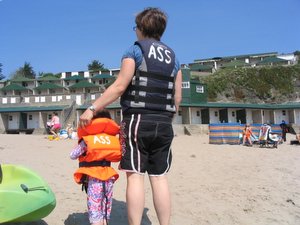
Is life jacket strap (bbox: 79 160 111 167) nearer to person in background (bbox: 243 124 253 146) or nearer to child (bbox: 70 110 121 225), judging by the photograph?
child (bbox: 70 110 121 225)

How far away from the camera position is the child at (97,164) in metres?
3.23

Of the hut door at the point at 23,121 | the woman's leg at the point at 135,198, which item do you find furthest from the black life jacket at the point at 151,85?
the hut door at the point at 23,121

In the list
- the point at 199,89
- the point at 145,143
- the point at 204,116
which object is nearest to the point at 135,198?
the point at 145,143

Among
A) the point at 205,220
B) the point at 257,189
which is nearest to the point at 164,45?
the point at 205,220

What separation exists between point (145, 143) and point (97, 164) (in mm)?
638

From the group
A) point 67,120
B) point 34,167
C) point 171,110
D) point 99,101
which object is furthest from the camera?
point 67,120

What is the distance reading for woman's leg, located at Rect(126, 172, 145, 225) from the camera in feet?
9.49

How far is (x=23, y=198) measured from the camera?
3.11 meters

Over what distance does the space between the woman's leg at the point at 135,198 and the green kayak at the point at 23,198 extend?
3.05 feet

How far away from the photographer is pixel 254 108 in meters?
44.3

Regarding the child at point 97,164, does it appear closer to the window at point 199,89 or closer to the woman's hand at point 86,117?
the woman's hand at point 86,117

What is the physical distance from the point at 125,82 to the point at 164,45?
595 mm

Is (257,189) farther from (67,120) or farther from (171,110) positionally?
(67,120)

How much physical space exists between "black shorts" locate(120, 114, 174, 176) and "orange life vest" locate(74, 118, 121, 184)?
0.27 m
